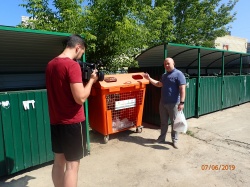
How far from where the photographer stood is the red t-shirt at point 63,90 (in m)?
2.03

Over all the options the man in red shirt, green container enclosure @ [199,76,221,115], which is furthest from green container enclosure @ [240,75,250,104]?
the man in red shirt

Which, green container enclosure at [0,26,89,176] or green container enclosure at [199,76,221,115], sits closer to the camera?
green container enclosure at [0,26,89,176]

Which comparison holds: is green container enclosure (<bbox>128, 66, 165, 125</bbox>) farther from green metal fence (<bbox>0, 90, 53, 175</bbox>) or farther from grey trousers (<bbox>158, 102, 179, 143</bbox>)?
green metal fence (<bbox>0, 90, 53, 175</bbox>)

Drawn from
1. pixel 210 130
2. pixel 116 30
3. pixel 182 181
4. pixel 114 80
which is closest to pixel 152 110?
pixel 210 130

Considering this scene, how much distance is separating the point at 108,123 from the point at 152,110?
1889mm

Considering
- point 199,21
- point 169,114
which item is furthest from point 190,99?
point 199,21

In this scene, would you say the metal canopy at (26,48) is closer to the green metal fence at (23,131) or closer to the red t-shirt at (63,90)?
the green metal fence at (23,131)

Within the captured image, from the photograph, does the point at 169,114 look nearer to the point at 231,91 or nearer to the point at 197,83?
the point at 197,83

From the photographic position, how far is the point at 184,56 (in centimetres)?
714

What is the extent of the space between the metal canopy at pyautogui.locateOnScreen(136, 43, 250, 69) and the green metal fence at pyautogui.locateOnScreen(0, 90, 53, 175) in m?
3.40

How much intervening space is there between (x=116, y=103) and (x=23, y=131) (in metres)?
1.89

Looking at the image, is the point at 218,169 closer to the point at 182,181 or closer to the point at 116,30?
the point at 182,181

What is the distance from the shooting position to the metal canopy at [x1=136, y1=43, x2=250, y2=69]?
5896 mm
